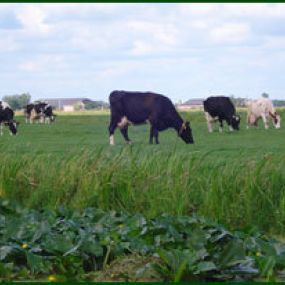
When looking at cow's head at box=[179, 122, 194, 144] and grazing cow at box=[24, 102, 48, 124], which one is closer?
cow's head at box=[179, 122, 194, 144]

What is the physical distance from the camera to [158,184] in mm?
6719

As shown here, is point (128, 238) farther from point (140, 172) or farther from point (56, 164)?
point (56, 164)

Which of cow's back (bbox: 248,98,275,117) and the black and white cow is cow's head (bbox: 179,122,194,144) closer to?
cow's back (bbox: 248,98,275,117)

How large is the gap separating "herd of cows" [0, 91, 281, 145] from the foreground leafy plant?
3.89 metres

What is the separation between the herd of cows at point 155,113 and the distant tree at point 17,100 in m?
0.11

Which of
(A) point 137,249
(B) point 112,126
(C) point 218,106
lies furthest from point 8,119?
(A) point 137,249

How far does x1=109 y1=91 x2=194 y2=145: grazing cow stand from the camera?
30.3ft

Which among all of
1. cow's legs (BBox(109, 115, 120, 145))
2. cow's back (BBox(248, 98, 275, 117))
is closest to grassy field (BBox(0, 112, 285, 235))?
cow's legs (BBox(109, 115, 120, 145))

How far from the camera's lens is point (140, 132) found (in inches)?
368

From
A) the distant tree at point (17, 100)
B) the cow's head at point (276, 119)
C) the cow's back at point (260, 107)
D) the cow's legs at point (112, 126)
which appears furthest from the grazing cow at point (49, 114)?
the cow's head at point (276, 119)

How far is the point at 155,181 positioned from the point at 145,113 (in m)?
3.16

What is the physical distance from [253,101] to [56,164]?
3.52 m

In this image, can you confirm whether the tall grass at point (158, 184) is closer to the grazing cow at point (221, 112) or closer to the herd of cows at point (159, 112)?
the herd of cows at point (159, 112)

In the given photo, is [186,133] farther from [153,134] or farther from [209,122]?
[209,122]
